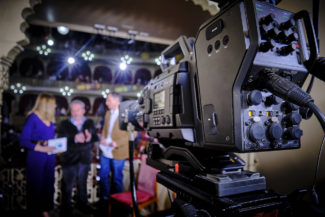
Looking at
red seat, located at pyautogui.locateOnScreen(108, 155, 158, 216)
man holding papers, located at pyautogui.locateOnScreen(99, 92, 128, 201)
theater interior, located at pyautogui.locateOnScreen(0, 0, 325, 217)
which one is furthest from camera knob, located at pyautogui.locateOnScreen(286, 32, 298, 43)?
man holding papers, located at pyautogui.locateOnScreen(99, 92, 128, 201)

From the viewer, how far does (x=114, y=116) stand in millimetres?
2801

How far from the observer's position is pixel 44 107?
2.43 m

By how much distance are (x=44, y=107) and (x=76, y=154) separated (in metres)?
0.68

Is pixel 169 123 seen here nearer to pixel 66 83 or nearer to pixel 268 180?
pixel 268 180

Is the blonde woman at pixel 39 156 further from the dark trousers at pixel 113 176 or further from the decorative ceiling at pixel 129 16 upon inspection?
the decorative ceiling at pixel 129 16

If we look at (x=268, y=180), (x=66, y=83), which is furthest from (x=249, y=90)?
(x=66, y=83)

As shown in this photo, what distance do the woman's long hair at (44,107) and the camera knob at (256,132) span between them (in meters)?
2.48

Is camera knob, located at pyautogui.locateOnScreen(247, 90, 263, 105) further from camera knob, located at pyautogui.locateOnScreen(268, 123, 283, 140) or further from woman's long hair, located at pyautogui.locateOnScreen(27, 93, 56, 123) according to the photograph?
woman's long hair, located at pyautogui.locateOnScreen(27, 93, 56, 123)

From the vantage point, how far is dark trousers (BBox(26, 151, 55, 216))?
7.64ft

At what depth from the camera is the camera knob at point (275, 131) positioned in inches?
23.8

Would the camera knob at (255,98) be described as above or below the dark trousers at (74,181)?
above

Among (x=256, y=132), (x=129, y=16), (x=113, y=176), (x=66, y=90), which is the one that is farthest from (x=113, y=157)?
(x=66, y=90)

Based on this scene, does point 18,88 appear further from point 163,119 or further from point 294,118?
point 294,118

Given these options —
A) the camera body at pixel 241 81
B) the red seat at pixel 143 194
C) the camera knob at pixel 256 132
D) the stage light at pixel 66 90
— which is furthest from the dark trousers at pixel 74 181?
the stage light at pixel 66 90
